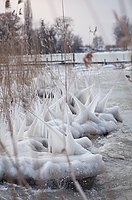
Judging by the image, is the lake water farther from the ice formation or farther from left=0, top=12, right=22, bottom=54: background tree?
left=0, top=12, right=22, bottom=54: background tree

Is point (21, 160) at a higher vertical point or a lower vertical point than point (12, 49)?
lower

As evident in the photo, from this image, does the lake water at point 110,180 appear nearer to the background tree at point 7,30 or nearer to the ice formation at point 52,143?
the ice formation at point 52,143

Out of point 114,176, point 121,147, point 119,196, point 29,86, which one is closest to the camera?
point 119,196

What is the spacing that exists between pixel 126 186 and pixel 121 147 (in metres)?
0.91

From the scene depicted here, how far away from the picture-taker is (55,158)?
2.47m

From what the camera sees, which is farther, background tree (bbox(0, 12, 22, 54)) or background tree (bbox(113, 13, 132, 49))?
background tree (bbox(0, 12, 22, 54))

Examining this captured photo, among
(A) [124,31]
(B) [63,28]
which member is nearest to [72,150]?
(B) [63,28]

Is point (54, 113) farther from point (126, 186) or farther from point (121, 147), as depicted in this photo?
point (126, 186)

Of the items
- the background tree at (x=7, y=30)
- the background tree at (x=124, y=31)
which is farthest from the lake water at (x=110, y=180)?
the background tree at (x=7, y=30)

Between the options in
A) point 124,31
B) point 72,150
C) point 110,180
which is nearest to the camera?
point 124,31

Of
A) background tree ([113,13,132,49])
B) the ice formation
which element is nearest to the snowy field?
the ice formation

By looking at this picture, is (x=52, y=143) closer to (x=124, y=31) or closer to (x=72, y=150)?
(x=72, y=150)

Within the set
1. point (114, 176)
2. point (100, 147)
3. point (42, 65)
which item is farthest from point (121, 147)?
point (42, 65)

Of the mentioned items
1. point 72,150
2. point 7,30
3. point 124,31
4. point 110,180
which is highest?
point 7,30
